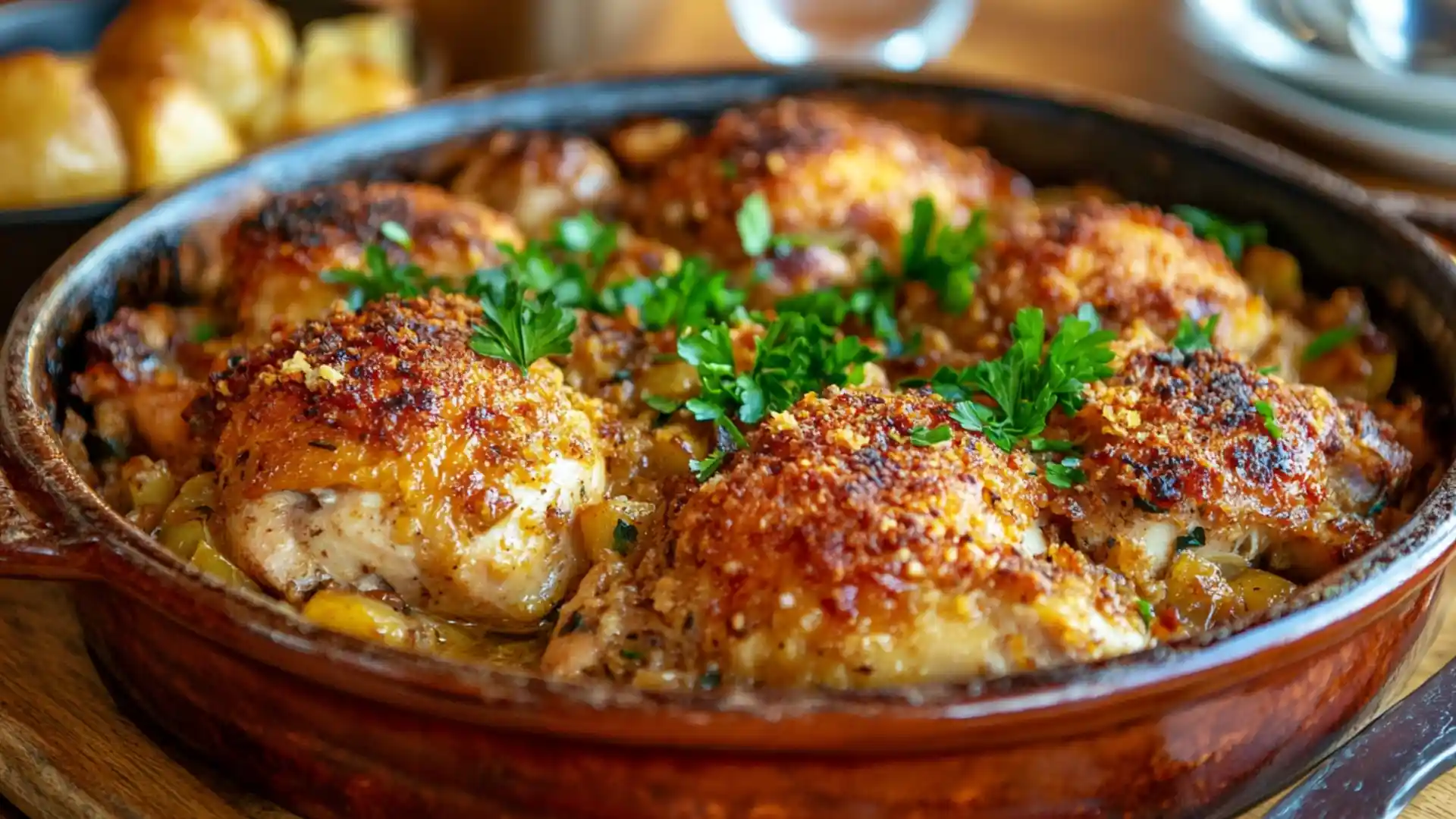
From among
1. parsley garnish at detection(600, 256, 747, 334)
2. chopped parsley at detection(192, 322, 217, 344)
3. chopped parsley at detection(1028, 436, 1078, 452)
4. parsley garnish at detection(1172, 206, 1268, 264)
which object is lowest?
chopped parsley at detection(1028, 436, 1078, 452)

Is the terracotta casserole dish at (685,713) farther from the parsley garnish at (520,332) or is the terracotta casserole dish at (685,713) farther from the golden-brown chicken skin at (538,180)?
the golden-brown chicken skin at (538,180)

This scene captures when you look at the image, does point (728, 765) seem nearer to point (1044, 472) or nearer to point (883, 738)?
point (883, 738)

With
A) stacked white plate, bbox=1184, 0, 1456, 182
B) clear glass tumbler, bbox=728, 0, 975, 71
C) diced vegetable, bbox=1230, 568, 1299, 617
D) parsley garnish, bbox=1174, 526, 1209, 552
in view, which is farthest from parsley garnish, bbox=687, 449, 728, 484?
clear glass tumbler, bbox=728, 0, 975, 71

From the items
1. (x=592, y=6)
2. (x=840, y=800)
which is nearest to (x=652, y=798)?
(x=840, y=800)

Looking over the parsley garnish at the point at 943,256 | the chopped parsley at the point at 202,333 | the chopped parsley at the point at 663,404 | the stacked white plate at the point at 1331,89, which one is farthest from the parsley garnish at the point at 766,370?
the stacked white plate at the point at 1331,89

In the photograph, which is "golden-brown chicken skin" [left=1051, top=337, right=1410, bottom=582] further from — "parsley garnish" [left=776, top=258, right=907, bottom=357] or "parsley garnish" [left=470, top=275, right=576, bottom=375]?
"parsley garnish" [left=470, top=275, right=576, bottom=375]

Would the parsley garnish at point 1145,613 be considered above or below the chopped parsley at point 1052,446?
below
